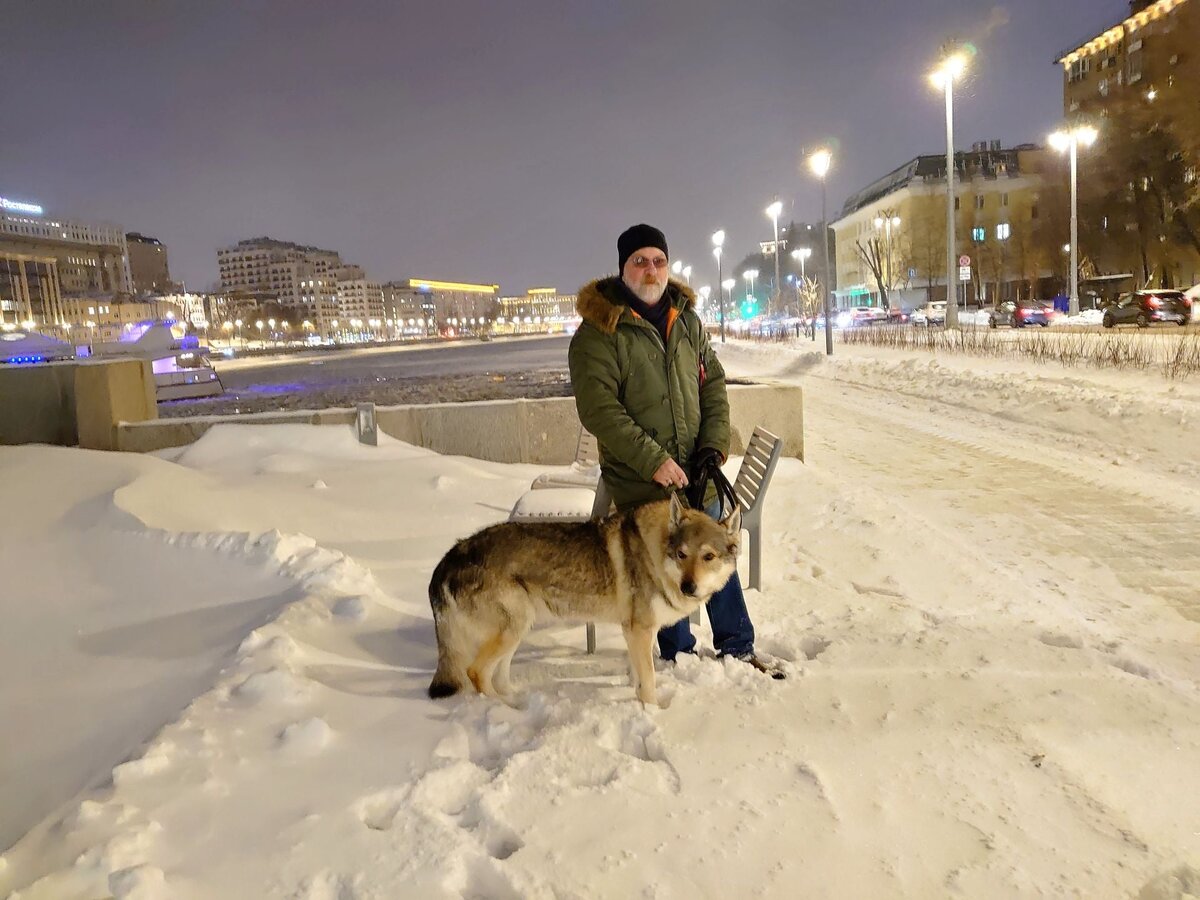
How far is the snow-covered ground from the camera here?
9.11 feet

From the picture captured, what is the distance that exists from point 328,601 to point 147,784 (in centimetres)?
201

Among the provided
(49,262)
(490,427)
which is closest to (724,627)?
(490,427)

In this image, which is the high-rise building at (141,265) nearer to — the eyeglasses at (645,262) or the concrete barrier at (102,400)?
the concrete barrier at (102,400)

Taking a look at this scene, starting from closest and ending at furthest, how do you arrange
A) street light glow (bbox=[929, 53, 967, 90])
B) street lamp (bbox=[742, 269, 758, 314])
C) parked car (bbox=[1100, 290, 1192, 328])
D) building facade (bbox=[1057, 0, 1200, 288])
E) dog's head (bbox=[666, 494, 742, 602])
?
dog's head (bbox=[666, 494, 742, 602]) → street light glow (bbox=[929, 53, 967, 90]) → parked car (bbox=[1100, 290, 1192, 328]) → building facade (bbox=[1057, 0, 1200, 288]) → street lamp (bbox=[742, 269, 758, 314])

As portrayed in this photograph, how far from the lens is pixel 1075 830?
2969mm

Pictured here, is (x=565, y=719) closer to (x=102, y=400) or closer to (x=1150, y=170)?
(x=102, y=400)

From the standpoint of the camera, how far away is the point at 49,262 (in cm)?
13638

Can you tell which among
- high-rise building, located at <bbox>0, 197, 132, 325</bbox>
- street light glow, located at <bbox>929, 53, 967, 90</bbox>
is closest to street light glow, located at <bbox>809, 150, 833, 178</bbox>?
street light glow, located at <bbox>929, 53, 967, 90</bbox>

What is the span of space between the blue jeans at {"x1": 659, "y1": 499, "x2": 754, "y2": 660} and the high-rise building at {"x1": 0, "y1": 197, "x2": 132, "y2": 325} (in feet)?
478

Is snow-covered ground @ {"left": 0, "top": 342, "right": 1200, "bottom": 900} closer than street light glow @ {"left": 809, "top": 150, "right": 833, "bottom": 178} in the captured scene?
Yes

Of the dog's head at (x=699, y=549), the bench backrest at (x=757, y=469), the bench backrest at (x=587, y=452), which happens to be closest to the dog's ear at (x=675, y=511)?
the dog's head at (x=699, y=549)

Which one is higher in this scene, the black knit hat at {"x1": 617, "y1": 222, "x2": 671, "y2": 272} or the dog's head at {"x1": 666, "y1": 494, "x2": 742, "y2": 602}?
the black knit hat at {"x1": 617, "y1": 222, "x2": 671, "y2": 272}

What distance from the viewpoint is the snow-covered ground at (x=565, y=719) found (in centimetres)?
278

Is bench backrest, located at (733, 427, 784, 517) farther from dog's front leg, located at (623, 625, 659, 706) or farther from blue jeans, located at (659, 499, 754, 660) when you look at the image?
dog's front leg, located at (623, 625, 659, 706)
